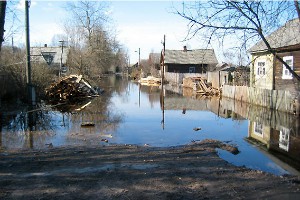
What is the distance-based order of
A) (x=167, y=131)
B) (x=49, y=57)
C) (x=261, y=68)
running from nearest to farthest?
(x=167, y=131) → (x=261, y=68) → (x=49, y=57)

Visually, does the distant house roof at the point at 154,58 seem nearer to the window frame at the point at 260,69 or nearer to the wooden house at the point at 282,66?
the window frame at the point at 260,69

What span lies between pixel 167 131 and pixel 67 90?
12535mm

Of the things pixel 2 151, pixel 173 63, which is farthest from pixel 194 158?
pixel 173 63

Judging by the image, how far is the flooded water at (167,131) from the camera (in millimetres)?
9172

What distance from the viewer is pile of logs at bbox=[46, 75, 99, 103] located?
72.6 ft

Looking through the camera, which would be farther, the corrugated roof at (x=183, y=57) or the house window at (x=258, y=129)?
the corrugated roof at (x=183, y=57)

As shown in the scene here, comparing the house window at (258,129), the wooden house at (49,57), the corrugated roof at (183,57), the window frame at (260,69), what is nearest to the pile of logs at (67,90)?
the wooden house at (49,57)

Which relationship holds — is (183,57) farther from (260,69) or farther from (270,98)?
(270,98)

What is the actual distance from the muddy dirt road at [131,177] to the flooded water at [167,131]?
1422mm

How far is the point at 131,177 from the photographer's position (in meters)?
6.12

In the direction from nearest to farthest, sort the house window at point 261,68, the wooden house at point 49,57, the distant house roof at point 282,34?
the distant house roof at point 282,34
the house window at point 261,68
the wooden house at point 49,57

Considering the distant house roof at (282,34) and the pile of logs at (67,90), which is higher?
the distant house roof at (282,34)

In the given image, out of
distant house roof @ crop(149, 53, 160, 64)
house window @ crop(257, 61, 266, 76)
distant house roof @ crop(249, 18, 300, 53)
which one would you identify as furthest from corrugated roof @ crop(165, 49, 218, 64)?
distant house roof @ crop(249, 18, 300, 53)

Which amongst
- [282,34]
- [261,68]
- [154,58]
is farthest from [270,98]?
[154,58]
